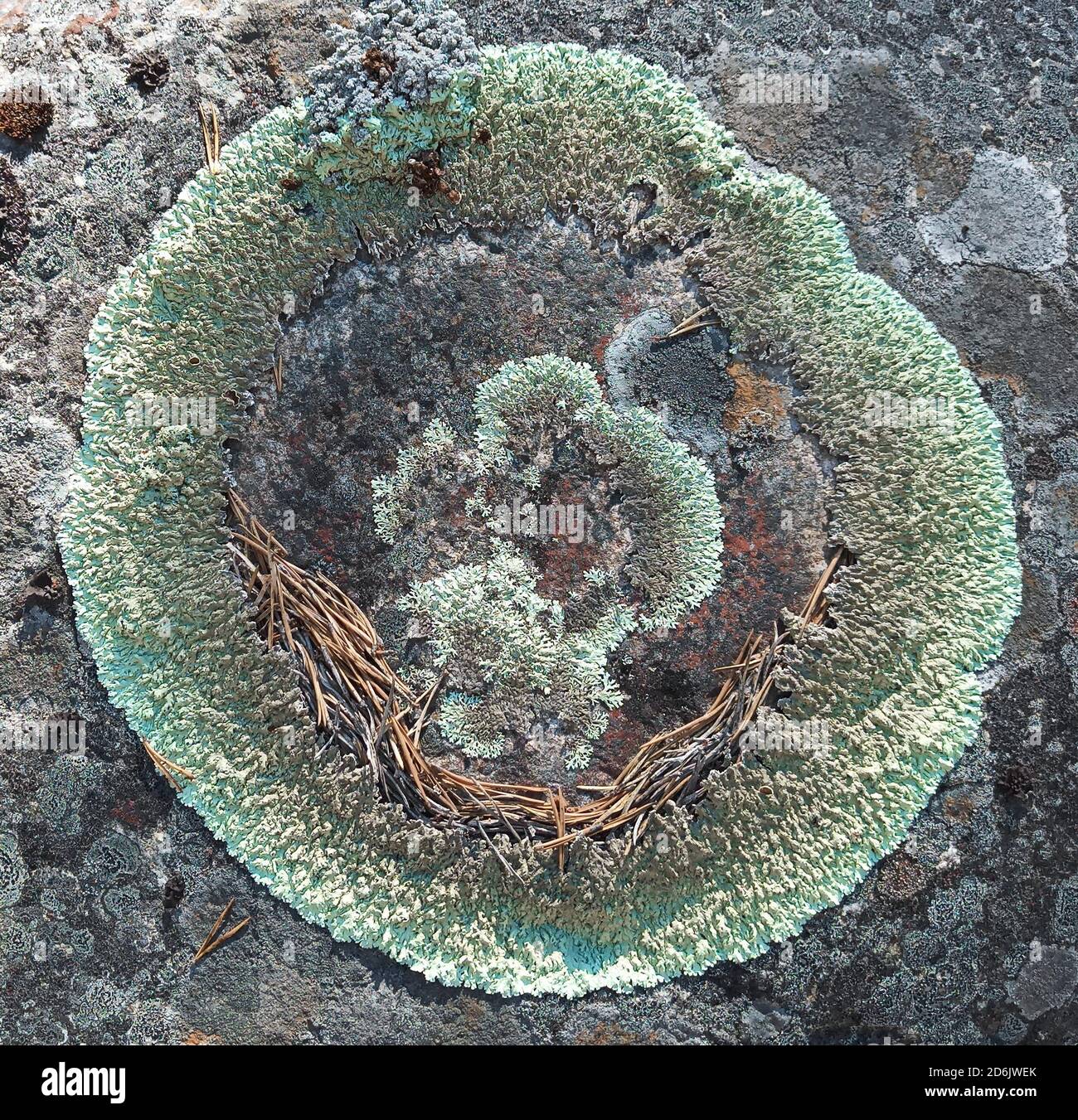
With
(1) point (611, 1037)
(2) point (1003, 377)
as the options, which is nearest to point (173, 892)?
(1) point (611, 1037)

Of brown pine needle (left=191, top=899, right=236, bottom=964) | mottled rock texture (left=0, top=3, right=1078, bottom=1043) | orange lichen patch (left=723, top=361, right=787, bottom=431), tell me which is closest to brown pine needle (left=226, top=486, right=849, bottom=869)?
orange lichen patch (left=723, top=361, right=787, bottom=431)

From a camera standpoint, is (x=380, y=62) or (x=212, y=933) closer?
(x=380, y=62)

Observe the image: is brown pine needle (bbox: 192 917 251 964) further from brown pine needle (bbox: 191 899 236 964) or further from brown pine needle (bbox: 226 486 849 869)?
brown pine needle (bbox: 226 486 849 869)

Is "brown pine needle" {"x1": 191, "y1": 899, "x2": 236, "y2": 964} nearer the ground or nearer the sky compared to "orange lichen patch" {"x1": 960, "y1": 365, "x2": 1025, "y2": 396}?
nearer the ground

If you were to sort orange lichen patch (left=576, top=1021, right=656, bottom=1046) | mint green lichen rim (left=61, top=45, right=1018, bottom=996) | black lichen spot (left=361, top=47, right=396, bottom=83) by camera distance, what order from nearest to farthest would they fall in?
1. black lichen spot (left=361, top=47, right=396, bottom=83)
2. mint green lichen rim (left=61, top=45, right=1018, bottom=996)
3. orange lichen patch (left=576, top=1021, right=656, bottom=1046)

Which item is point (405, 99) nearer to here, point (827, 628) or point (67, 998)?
point (827, 628)

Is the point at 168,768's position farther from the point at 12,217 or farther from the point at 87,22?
the point at 87,22
